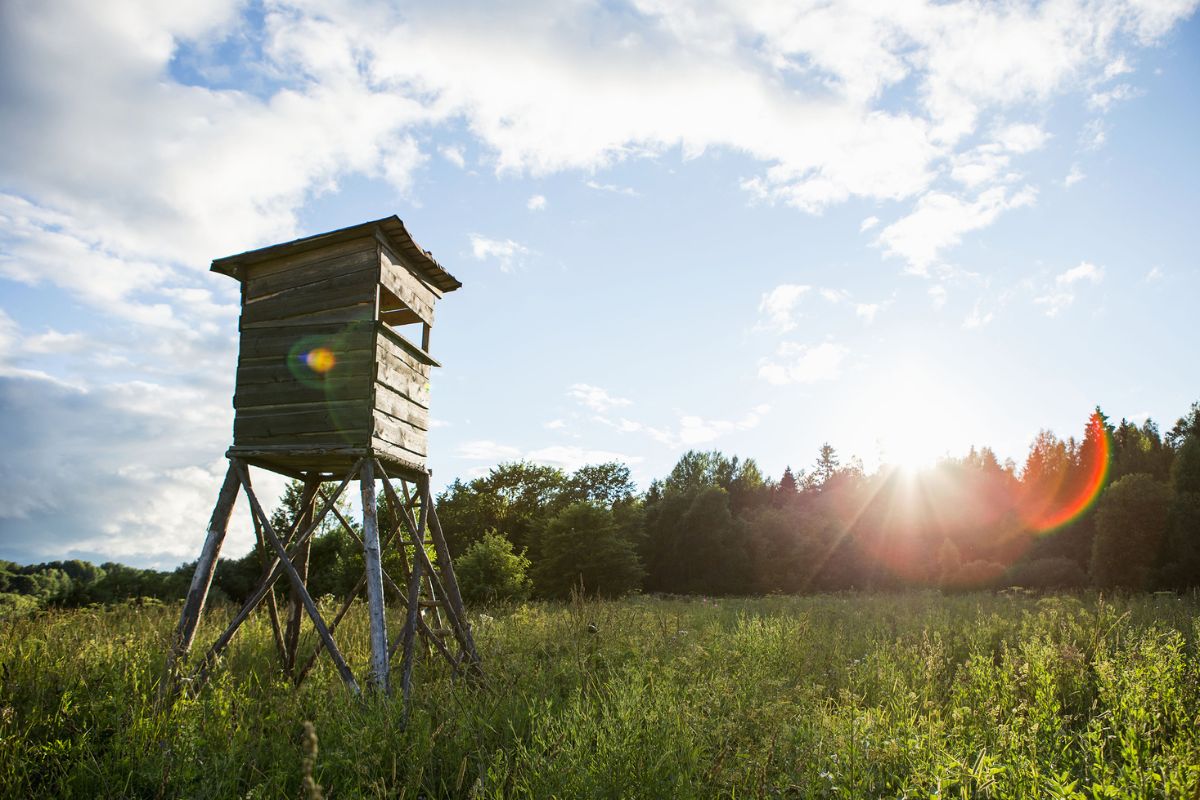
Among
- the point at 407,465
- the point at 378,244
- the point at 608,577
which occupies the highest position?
the point at 378,244

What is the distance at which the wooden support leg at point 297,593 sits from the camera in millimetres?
9188

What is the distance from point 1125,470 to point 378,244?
48.4 m

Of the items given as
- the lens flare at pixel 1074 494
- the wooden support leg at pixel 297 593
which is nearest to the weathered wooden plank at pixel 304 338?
the wooden support leg at pixel 297 593

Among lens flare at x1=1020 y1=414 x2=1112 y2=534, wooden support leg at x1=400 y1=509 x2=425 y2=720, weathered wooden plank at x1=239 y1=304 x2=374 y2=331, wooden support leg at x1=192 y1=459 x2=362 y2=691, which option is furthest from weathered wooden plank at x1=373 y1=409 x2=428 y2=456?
lens flare at x1=1020 y1=414 x2=1112 y2=534

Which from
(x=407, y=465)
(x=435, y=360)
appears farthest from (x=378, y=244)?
(x=407, y=465)

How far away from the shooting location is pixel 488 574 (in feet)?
69.1

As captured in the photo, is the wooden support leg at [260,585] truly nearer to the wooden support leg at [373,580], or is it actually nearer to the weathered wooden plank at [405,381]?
the wooden support leg at [373,580]

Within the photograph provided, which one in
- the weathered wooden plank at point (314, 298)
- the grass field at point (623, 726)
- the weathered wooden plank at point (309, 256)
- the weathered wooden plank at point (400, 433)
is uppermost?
the weathered wooden plank at point (309, 256)

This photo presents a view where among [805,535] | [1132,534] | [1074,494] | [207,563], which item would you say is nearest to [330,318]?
[207,563]

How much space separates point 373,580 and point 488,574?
1350 centimetres

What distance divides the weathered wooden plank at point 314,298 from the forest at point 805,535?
34.7 ft

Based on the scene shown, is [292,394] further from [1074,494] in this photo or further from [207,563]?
[1074,494]

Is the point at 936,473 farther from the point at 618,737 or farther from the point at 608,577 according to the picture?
the point at 618,737

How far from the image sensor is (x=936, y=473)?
47.4m
